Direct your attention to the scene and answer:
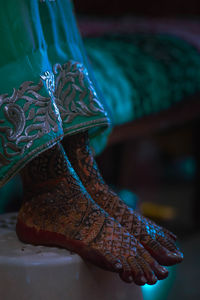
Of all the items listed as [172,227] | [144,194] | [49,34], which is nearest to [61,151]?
[49,34]

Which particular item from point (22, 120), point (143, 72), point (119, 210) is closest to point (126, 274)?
point (119, 210)

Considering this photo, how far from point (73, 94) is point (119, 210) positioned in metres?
0.19

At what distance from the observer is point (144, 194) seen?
231 cm

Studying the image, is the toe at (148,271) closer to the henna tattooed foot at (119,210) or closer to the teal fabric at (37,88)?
the henna tattooed foot at (119,210)

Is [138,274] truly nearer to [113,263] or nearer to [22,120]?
[113,263]

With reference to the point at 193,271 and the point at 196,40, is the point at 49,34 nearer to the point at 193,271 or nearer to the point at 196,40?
the point at 193,271

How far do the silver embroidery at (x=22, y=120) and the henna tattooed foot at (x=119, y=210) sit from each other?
0.13 metres

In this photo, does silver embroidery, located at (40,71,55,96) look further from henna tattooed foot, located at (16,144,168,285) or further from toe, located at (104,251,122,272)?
toe, located at (104,251,122,272)

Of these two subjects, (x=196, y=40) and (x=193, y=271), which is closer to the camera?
(x=193, y=271)

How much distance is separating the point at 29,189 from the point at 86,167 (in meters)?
0.10

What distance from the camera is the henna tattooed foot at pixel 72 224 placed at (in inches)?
22.7

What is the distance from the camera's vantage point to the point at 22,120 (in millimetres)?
584

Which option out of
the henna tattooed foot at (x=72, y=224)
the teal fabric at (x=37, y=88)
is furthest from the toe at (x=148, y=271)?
the teal fabric at (x=37, y=88)

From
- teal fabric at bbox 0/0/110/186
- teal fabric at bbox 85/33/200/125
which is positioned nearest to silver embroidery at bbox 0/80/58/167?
teal fabric at bbox 0/0/110/186
